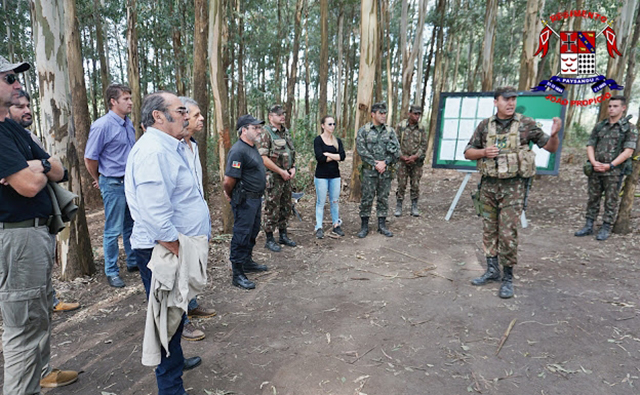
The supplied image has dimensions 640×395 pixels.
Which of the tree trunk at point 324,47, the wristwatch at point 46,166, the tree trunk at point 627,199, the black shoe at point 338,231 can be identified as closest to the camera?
the wristwatch at point 46,166

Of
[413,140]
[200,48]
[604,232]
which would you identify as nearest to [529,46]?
[413,140]

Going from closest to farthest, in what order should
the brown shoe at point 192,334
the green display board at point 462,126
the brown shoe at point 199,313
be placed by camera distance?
the brown shoe at point 192,334 → the brown shoe at point 199,313 → the green display board at point 462,126

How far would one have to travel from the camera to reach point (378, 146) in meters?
5.46

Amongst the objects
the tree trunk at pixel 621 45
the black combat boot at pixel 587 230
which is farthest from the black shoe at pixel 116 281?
the tree trunk at pixel 621 45

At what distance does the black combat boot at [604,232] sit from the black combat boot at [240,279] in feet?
17.0

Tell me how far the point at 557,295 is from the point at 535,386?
168cm

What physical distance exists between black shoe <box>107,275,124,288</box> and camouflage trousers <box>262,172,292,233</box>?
191cm

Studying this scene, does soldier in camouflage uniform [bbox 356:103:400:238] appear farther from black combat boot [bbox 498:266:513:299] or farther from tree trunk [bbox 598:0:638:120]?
tree trunk [bbox 598:0:638:120]

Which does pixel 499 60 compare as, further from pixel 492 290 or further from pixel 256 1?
pixel 492 290

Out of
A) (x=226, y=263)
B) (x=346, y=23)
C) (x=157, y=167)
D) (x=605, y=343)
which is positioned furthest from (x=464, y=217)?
(x=346, y=23)

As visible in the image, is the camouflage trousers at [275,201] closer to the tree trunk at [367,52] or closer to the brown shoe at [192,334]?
the brown shoe at [192,334]

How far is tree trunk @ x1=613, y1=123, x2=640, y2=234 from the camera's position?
513 cm

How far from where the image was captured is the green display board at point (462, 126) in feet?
20.7

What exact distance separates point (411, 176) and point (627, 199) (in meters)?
3.32
